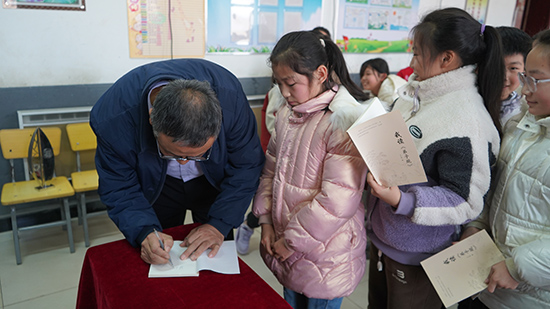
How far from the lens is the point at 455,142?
1022 mm

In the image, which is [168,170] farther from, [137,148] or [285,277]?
[285,277]

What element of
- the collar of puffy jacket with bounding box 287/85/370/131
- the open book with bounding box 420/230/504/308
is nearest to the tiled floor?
the open book with bounding box 420/230/504/308

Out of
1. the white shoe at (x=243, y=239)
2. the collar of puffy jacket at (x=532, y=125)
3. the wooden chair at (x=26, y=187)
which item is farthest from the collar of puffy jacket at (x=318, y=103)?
the wooden chair at (x=26, y=187)

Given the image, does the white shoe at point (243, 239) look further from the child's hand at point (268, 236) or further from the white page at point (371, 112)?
the white page at point (371, 112)

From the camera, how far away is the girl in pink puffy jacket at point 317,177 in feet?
3.59

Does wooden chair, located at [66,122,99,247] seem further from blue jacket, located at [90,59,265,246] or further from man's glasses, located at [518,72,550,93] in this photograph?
man's glasses, located at [518,72,550,93]

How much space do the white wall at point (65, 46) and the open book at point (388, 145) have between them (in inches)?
95.6

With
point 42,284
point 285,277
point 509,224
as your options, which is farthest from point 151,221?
point 42,284

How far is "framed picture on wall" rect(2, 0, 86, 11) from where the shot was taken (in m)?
2.44

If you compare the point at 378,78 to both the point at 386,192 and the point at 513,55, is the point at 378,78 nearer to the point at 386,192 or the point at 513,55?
the point at 513,55

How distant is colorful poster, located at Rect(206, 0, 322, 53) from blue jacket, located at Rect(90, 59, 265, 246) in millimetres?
2006

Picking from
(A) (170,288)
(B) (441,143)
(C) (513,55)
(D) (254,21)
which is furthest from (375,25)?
(A) (170,288)

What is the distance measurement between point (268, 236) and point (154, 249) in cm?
38

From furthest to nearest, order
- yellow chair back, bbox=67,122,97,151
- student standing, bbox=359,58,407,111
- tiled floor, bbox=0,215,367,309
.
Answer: student standing, bbox=359,58,407,111 < yellow chair back, bbox=67,122,97,151 < tiled floor, bbox=0,215,367,309
